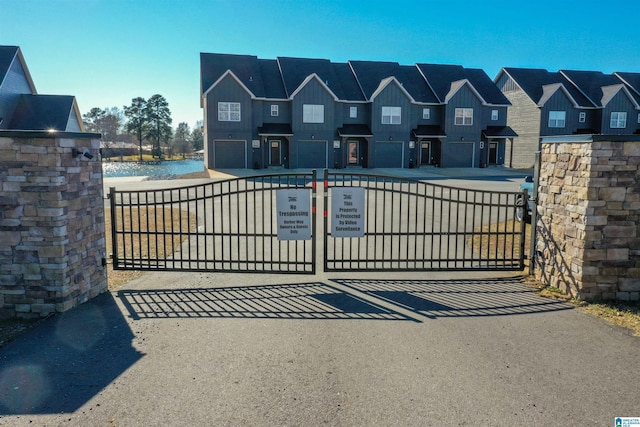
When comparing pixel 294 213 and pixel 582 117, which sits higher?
pixel 582 117

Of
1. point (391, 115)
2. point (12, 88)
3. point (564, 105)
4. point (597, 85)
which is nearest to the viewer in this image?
point (12, 88)

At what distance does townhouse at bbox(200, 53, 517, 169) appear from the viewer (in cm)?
3822

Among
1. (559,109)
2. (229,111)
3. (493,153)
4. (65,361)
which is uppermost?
(559,109)

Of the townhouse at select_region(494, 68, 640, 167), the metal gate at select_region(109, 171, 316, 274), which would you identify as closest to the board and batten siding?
the metal gate at select_region(109, 171, 316, 274)

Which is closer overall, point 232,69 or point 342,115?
point 232,69

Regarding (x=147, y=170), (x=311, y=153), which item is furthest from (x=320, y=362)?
(x=147, y=170)

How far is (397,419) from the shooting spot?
3.88 m

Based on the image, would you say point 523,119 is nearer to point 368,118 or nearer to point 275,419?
point 368,118

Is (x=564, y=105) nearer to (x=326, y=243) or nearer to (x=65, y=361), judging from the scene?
(x=326, y=243)

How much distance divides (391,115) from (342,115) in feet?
14.5

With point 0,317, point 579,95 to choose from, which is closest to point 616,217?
point 0,317

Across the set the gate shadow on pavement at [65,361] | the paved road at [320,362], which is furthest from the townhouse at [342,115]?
the gate shadow on pavement at [65,361]

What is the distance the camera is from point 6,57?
31.2 m

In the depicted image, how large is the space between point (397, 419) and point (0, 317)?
18.5 feet
